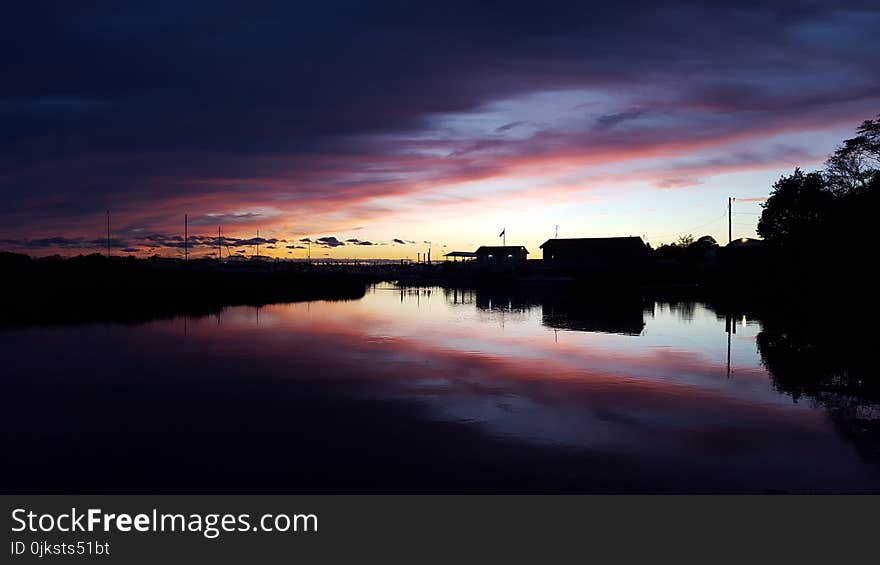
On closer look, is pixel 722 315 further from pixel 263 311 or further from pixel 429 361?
pixel 263 311

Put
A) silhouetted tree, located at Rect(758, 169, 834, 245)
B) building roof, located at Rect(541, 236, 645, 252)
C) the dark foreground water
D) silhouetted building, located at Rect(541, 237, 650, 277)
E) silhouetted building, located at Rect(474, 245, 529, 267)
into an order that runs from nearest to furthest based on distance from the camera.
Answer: the dark foreground water → silhouetted tree, located at Rect(758, 169, 834, 245) → silhouetted building, located at Rect(541, 237, 650, 277) → building roof, located at Rect(541, 236, 645, 252) → silhouetted building, located at Rect(474, 245, 529, 267)

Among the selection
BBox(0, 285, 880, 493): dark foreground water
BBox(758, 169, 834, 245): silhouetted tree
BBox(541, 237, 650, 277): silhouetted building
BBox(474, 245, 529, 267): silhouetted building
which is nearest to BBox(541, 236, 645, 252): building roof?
BBox(541, 237, 650, 277): silhouetted building

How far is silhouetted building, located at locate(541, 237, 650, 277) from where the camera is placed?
412ft

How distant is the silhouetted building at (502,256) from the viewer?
461 ft

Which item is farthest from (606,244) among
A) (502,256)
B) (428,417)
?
(428,417)

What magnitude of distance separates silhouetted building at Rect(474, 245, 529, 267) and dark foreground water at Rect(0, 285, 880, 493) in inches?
4311

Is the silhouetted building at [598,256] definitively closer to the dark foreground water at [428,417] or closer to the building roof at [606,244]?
the building roof at [606,244]

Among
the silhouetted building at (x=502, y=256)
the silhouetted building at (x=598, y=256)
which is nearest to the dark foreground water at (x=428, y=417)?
the silhouetted building at (x=598, y=256)

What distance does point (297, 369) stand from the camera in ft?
78.0

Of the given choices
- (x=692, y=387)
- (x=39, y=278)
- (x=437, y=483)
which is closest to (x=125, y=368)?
(x=437, y=483)

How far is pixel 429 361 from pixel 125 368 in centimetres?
1113

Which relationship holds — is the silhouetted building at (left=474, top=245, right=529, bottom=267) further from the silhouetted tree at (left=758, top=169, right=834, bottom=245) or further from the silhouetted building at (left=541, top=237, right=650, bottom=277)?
the silhouetted tree at (left=758, top=169, right=834, bottom=245)

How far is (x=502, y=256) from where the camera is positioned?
142 meters
